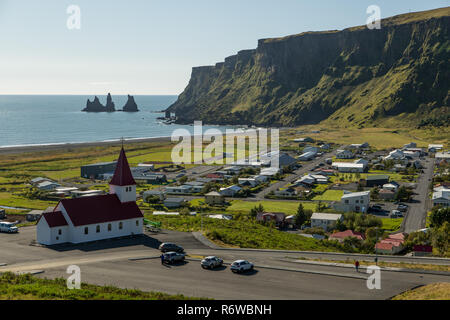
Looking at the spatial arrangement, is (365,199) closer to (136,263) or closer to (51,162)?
(136,263)

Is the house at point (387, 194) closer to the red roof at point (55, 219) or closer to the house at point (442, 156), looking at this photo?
the house at point (442, 156)

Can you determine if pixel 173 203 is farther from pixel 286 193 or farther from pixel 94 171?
pixel 94 171

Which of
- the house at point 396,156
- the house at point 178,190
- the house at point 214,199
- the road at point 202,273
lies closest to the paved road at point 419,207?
the house at point 396,156

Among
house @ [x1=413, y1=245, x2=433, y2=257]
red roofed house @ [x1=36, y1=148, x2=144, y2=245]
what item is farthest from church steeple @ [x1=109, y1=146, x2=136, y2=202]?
house @ [x1=413, y1=245, x2=433, y2=257]

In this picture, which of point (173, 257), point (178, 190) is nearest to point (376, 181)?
point (178, 190)
